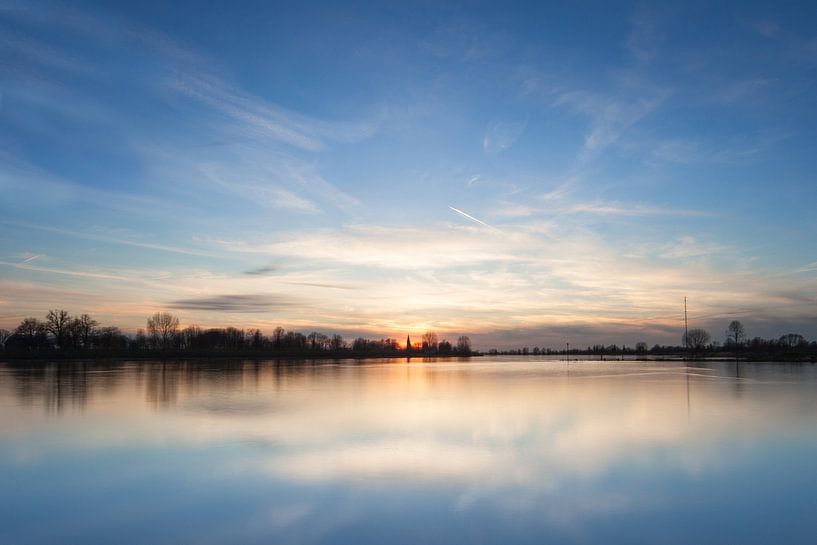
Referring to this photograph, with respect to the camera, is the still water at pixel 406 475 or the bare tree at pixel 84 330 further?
the bare tree at pixel 84 330

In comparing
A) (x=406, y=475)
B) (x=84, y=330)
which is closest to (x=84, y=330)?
(x=84, y=330)

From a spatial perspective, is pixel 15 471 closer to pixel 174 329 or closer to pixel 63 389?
pixel 63 389

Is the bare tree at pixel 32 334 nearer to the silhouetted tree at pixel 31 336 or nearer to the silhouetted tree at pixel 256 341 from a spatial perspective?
the silhouetted tree at pixel 31 336

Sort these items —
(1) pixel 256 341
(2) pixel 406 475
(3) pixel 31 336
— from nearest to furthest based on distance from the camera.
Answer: (2) pixel 406 475 < (3) pixel 31 336 < (1) pixel 256 341

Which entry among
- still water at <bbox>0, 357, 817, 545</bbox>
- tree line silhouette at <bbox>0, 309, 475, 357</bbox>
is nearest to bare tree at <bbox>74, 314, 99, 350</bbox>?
tree line silhouette at <bbox>0, 309, 475, 357</bbox>

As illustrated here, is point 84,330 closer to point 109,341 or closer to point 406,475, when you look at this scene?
point 109,341

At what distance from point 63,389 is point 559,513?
22405mm

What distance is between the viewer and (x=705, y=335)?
129 meters

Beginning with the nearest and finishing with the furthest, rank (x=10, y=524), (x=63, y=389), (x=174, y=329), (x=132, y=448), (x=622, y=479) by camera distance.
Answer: (x=10, y=524)
(x=622, y=479)
(x=132, y=448)
(x=63, y=389)
(x=174, y=329)

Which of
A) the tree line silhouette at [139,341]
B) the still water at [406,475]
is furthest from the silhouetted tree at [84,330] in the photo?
the still water at [406,475]

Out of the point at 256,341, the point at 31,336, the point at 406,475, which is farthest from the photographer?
the point at 256,341

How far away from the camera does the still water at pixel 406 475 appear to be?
6238 mm

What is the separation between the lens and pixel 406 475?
852 cm

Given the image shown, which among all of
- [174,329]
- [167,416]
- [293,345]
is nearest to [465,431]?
[167,416]
